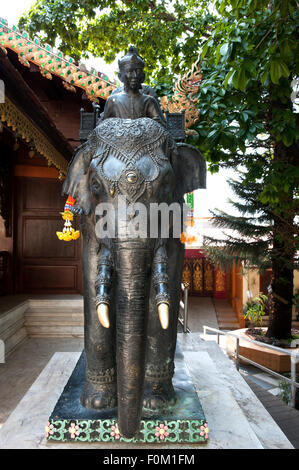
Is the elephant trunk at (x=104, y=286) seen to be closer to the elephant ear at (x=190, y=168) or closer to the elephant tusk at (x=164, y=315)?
the elephant tusk at (x=164, y=315)

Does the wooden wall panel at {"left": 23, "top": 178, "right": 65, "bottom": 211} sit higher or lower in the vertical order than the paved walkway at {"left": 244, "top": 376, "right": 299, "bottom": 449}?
higher

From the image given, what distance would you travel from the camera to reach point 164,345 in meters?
2.16

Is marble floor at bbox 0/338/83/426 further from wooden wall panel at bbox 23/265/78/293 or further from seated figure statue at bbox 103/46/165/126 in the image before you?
seated figure statue at bbox 103/46/165/126

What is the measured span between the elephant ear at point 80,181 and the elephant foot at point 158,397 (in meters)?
1.11

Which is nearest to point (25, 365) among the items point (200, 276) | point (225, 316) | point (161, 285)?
point (161, 285)

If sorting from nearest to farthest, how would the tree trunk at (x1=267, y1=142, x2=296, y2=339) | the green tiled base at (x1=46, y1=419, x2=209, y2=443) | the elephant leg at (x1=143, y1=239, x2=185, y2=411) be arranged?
the green tiled base at (x1=46, y1=419, x2=209, y2=443)
the elephant leg at (x1=143, y1=239, x2=185, y2=411)
the tree trunk at (x1=267, y1=142, x2=296, y2=339)

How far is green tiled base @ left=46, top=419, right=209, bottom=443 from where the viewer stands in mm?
1820

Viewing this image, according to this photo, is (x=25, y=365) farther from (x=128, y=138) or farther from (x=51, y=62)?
(x=51, y=62)

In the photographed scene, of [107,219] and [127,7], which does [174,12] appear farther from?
[107,219]

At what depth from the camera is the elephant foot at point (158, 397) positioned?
1.95 m

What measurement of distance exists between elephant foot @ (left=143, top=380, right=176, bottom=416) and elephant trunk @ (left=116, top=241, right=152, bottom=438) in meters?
0.29

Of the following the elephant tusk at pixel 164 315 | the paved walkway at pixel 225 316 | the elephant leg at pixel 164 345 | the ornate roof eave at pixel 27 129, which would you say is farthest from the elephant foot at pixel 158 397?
the paved walkway at pixel 225 316

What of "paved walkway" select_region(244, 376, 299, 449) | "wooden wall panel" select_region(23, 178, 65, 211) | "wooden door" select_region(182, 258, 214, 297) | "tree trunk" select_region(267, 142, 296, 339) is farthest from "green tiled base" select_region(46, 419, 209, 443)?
"wooden door" select_region(182, 258, 214, 297)
